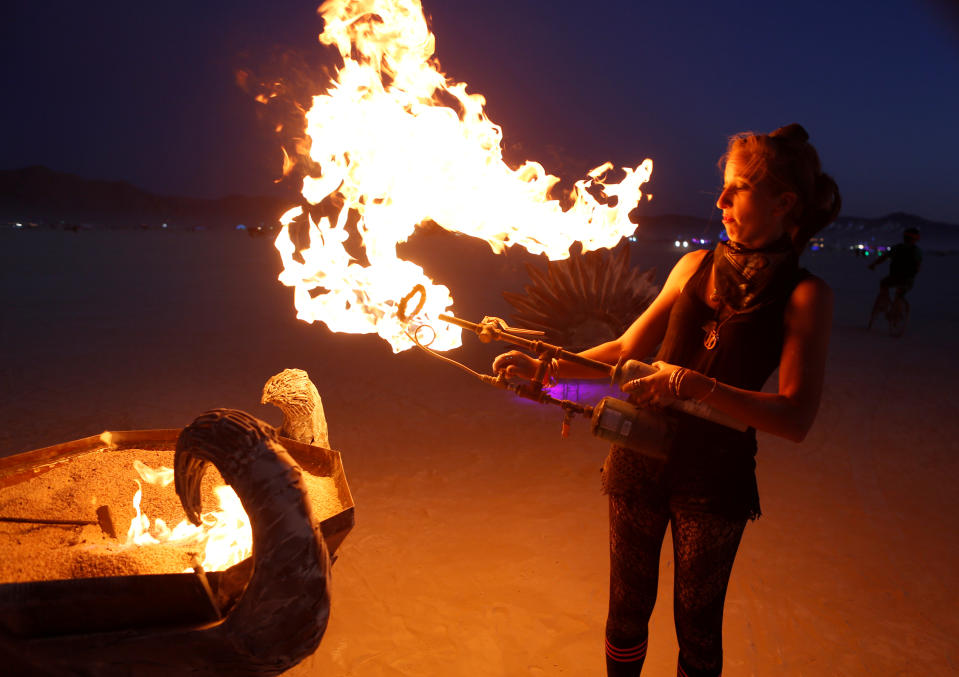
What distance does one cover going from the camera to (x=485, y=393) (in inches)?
322

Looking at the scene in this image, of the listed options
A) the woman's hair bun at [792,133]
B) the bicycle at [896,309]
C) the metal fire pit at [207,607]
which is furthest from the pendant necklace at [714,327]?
the bicycle at [896,309]

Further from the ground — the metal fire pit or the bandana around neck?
the bandana around neck

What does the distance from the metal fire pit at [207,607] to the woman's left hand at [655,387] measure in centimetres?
119

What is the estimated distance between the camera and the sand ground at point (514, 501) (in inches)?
134

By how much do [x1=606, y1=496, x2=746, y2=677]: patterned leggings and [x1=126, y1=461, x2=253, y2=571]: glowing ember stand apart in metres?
1.49

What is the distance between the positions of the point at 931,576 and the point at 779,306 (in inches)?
136

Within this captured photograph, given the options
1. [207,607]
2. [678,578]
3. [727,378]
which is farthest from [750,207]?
[207,607]

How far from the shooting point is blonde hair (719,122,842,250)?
6.48 ft

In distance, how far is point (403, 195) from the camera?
3205 mm

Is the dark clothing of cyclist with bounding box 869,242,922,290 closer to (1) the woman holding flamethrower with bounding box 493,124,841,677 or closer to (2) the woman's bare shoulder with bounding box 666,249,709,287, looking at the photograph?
(2) the woman's bare shoulder with bounding box 666,249,709,287

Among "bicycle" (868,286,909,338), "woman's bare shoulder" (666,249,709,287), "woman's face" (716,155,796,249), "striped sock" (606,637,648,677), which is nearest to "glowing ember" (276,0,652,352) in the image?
"woman's bare shoulder" (666,249,709,287)

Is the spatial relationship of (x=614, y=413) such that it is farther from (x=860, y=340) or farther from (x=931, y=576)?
(x=860, y=340)

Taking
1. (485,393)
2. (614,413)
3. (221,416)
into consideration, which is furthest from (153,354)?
(614,413)

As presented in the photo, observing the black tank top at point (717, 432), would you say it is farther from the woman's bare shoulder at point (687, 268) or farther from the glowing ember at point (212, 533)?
the glowing ember at point (212, 533)
